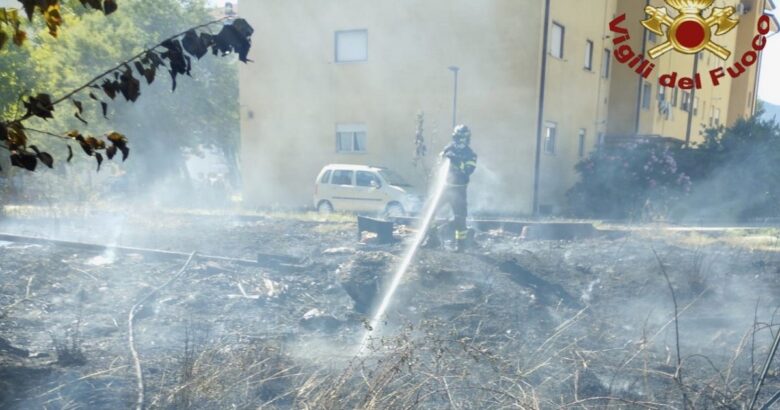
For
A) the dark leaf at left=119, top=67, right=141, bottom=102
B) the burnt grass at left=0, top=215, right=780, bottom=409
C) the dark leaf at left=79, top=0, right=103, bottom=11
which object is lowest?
the burnt grass at left=0, top=215, right=780, bottom=409

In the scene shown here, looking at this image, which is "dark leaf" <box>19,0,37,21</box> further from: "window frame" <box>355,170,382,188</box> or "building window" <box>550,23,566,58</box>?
"building window" <box>550,23,566,58</box>

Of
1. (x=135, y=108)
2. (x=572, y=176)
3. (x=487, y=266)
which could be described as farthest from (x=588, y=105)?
(x=135, y=108)

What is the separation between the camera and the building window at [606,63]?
19.1 m

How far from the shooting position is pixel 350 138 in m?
17.1

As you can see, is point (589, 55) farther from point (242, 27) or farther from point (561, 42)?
point (242, 27)

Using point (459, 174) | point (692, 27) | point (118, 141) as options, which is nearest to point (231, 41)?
point (118, 141)

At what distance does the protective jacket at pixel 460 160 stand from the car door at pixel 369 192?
18.9 ft

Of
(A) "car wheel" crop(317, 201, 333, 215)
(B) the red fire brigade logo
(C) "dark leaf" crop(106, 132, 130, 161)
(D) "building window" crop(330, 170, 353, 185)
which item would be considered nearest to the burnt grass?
(C) "dark leaf" crop(106, 132, 130, 161)

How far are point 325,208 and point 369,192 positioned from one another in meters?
1.67

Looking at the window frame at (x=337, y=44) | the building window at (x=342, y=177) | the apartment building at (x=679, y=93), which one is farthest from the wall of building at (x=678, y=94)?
the building window at (x=342, y=177)

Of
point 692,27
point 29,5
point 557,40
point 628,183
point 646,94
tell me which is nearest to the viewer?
point 29,5

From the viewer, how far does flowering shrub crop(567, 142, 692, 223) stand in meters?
14.7

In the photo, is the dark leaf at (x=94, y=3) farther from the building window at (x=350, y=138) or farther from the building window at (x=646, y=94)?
the building window at (x=646, y=94)

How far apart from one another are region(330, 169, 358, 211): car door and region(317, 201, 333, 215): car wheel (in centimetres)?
18
